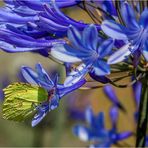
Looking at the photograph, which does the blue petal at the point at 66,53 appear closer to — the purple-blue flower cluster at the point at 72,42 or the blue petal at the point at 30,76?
the purple-blue flower cluster at the point at 72,42

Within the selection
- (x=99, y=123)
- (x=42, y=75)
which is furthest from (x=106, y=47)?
(x=99, y=123)

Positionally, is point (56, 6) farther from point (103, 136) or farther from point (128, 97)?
point (128, 97)

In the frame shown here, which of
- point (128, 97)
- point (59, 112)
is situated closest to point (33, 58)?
point (128, 97)

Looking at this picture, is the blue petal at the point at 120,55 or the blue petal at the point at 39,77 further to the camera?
the blue petal at the point at 39,77

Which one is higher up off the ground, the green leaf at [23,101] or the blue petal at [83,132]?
the green leaf at [23,101]

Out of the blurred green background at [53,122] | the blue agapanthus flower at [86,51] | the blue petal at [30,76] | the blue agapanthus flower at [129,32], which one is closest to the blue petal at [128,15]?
the blue agapanthus flower at [129,32]

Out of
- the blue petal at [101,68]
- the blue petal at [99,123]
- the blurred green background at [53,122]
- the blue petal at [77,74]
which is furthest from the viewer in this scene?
the blurred green background at [53,122]

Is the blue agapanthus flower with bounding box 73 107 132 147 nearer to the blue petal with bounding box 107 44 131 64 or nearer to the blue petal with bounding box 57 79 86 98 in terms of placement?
the blue petal with bounding box 57 79 86 98
